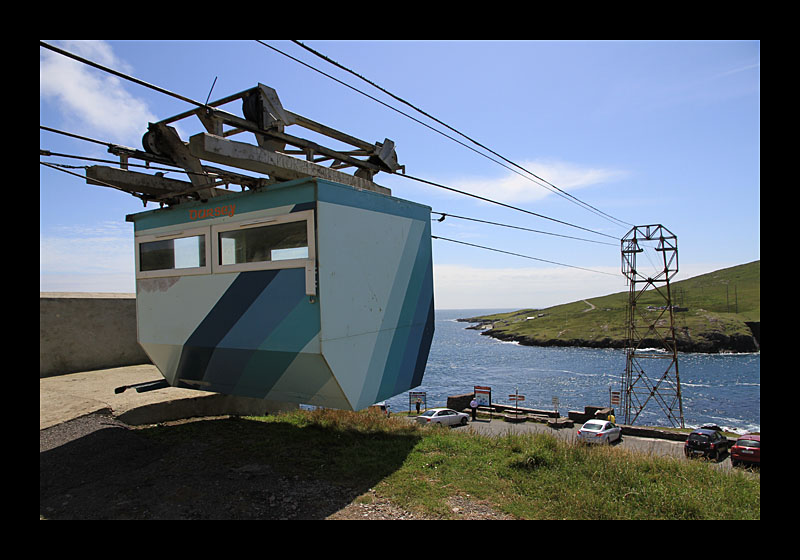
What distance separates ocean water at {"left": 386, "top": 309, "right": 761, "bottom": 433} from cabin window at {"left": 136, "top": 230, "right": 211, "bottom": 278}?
32.1 metres

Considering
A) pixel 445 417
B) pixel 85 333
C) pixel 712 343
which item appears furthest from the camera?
pixel 712 343

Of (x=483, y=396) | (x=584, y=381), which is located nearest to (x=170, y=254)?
(x=483, y=396)

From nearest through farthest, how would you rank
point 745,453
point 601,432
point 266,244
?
point 266,244, point 745,453, point 601,432

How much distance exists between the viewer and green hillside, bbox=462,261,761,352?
10800 centimetres

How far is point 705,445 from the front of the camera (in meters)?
20.0

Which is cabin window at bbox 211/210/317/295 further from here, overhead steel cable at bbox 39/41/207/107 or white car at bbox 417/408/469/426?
white car at bbox 417/408/469/426

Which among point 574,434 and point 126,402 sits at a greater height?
A: point 126,402

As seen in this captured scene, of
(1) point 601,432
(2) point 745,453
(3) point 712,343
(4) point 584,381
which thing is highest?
(2) point 745,453

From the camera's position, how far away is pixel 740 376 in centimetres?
7269

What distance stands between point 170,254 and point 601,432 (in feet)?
73.3

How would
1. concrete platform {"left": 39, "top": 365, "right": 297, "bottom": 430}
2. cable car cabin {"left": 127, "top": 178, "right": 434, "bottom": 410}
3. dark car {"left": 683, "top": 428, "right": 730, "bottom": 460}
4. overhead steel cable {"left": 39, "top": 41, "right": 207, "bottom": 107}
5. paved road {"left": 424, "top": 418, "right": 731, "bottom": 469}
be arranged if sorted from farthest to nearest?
paved road {"left": 424, "top": 418, "right": 731, "bottom": 469}, dark car {"left": 683, "top": 428, "right": 730, "bottom": 460}, concrete platform {"left": 39, "top": 365, "right": 297, "bottom": 430}, cable car cabin {"left": 127, "top": 178, "right": 434, "bottom": 410}, overhead steel cable {"left": 39, "top": 41, "right": 207, "bottom": 107}

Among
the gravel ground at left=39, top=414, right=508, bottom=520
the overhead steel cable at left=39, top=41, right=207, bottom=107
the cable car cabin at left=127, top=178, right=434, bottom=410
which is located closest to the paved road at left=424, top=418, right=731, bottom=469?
the cable car cabin at left=127, top=178, right=434, bottom=410

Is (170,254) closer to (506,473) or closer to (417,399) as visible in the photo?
(506,473)

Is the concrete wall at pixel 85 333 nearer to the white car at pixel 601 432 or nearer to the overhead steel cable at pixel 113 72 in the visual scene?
the overhead steel cable at pixel 113 72
